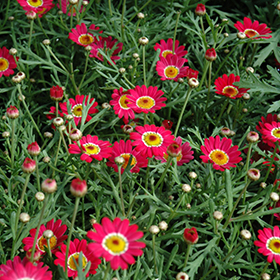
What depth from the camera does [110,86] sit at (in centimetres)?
174

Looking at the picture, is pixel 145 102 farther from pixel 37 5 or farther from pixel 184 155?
pixel 37 5

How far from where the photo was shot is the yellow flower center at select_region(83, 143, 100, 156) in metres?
1.25

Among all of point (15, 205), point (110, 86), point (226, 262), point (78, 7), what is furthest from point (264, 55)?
point (15, 205)

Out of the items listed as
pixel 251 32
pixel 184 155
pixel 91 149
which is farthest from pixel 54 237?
pixel 251 32

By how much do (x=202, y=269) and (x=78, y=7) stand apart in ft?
4.43

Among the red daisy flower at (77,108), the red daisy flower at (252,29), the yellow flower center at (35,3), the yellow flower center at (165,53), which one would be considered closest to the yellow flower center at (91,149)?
the red daisy flower at (77,108)

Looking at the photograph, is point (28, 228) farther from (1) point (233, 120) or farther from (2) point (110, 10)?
(2) point (110, 10)

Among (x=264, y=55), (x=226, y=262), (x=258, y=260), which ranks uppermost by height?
(x=264, y=55)

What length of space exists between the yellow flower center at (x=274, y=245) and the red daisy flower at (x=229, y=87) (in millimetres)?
617

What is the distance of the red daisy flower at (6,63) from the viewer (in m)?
1.73

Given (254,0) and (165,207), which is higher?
(254,0)

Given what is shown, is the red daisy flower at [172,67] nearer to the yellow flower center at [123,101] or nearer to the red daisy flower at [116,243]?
the yellow flower center at [123,101]

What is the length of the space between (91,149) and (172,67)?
2.15 feet

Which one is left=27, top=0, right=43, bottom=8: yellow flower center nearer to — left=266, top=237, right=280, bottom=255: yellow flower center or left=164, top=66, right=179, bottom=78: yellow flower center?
left=164, top=66, right=179, bottom=78: yellow flower center
